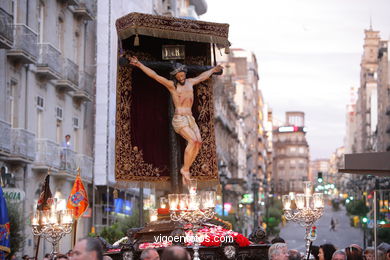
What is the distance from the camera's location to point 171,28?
16.7 meters

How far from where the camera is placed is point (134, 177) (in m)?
17.1

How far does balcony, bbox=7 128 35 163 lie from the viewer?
28.6 metres

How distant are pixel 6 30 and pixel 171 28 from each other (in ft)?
37.9

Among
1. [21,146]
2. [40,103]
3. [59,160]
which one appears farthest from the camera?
[59,160]

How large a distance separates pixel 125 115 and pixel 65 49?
1861 cm

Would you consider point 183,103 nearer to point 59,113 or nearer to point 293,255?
point 293,255

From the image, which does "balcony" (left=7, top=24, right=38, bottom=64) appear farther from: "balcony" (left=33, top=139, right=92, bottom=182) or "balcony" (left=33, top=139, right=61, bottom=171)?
"balcony" (left=33, top=139, right=92, bottom=182)

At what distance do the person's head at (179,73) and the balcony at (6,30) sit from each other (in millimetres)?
11452

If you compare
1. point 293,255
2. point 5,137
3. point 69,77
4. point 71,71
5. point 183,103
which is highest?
point 71,71

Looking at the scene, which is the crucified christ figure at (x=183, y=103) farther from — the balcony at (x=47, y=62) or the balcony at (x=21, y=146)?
the balcony at (x=47, y=62)

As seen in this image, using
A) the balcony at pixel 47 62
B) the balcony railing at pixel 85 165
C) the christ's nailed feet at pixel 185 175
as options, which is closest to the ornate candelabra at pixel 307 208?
the christ's nailed feet at pixel 185 175

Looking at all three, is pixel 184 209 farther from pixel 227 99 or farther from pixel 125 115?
pixel 227 99

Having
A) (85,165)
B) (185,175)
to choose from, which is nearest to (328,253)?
(185,175)

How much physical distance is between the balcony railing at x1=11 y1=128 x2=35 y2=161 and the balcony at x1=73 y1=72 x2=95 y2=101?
6.06 m
